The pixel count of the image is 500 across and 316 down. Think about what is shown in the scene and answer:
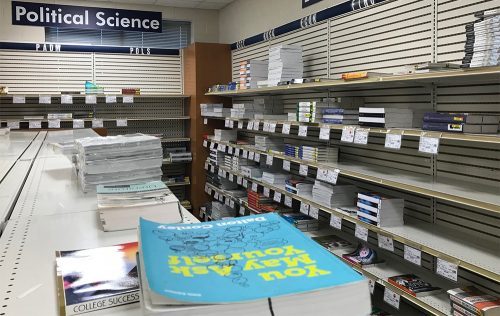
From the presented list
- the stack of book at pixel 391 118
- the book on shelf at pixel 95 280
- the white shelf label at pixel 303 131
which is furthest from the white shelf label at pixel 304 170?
the book on shelf at pixel 95 280

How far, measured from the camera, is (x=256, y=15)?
6.55 m

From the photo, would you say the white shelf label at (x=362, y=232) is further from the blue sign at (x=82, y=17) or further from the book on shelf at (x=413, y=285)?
the blue sign at (x=82, y=17)

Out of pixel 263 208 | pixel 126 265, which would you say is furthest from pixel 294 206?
pixel 126 265

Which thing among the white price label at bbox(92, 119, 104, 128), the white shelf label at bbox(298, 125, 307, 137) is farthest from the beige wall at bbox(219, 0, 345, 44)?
the white price label at bbox(92, 119, 104, 128)

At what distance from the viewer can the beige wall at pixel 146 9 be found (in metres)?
6.77

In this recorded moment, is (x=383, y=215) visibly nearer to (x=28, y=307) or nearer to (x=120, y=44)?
(x=28, y=307)

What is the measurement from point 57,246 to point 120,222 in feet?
0.63

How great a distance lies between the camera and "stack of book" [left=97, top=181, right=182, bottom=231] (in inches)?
48.6

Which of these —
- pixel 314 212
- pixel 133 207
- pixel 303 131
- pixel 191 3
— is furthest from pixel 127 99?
pixel 133 207

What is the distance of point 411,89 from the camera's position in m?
3.50

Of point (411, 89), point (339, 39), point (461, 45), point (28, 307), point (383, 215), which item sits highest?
point (339, 39)

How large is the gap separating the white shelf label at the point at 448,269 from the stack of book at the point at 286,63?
2.64 meters

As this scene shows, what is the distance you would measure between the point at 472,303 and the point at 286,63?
301 centimetres

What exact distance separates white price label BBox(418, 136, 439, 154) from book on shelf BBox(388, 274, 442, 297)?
902 mm
